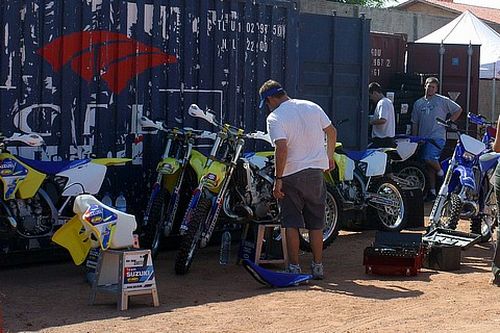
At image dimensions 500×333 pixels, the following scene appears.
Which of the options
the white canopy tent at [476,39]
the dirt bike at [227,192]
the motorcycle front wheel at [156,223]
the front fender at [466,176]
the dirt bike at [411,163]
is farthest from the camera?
the white canopy tent at [476,39]

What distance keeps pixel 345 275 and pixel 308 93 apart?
457cm

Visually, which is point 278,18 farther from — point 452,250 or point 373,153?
point 452,250

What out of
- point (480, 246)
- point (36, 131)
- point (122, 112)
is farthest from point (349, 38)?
point (36, 131)

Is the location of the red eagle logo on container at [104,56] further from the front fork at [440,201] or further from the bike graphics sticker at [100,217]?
the front fork at [440,201]

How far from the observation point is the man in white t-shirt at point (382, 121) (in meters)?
15.4

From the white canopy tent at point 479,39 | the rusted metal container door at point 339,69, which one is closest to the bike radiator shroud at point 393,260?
the rusted metal container door at point 339,69

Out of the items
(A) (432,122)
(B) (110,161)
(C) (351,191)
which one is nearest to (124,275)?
(B) (110,161)

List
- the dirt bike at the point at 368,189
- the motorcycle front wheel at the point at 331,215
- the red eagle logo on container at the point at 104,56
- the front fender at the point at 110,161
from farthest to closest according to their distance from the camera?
the dirt bike at the point at 368,189 < the motorcycle front wheel at the point at 331,215 < the red eagle logo on container at the point at 104,56 < the front fender at the point at 110,161

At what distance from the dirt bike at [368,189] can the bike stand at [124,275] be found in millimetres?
3805

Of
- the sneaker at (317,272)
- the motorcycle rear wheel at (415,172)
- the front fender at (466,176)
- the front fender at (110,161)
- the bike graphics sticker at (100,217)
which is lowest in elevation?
the sneaker at (317,272)

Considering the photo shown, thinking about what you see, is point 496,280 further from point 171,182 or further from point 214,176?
point 171,182

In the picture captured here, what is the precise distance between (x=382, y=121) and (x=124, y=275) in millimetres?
7843

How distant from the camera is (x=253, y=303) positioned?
28.1ft

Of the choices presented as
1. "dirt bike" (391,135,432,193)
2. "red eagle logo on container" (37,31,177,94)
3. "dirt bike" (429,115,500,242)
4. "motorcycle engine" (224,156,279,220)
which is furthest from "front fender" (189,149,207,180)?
"dirt bike" (391,135,432,193)
